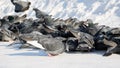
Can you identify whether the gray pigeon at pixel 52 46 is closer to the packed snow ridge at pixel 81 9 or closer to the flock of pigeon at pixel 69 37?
the flock of pigeon at pixel 69 37

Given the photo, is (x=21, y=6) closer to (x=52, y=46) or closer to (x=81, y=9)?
(x=52, y=46)

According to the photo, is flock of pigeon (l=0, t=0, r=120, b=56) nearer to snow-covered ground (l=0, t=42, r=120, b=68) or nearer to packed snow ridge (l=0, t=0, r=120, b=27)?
snow-covered ground (l=0, t=42, r=120, b=68)

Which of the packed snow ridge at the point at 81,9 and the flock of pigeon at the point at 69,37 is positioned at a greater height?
the flock of pigeon at the point at 69,37

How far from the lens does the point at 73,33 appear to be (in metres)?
3.23

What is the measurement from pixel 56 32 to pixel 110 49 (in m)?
0.80

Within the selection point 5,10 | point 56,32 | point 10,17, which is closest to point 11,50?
point 56,32
